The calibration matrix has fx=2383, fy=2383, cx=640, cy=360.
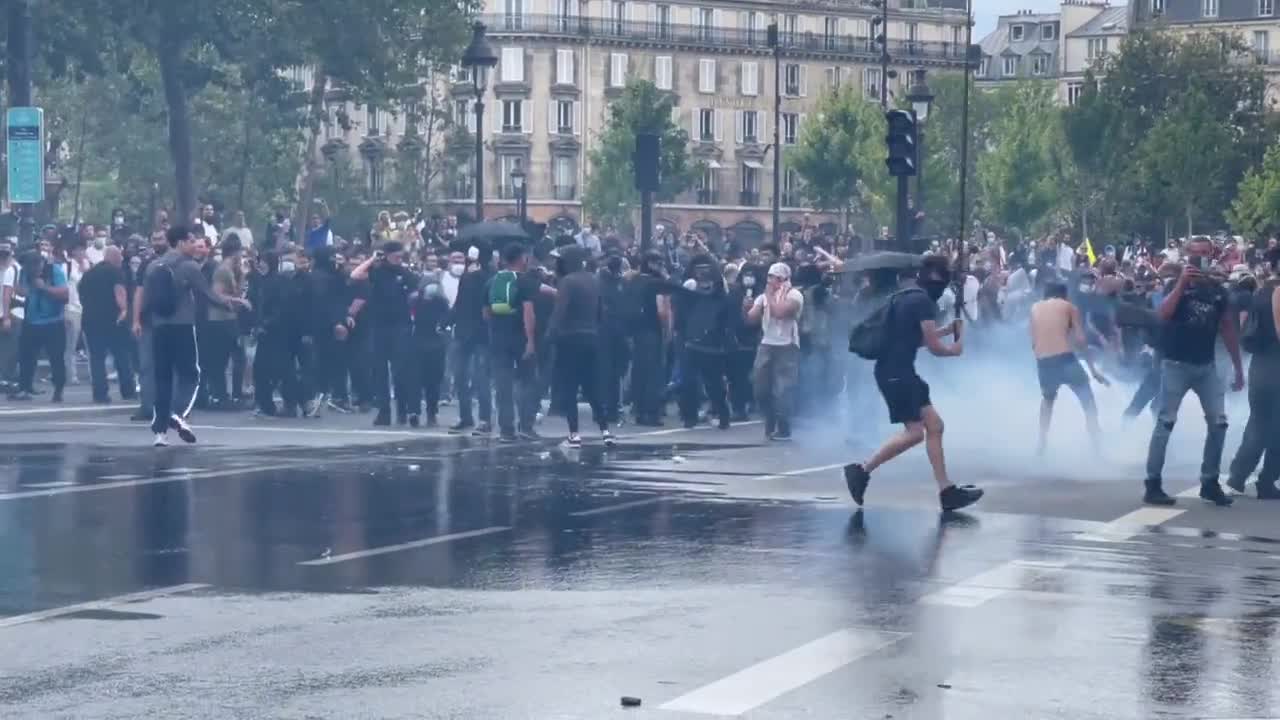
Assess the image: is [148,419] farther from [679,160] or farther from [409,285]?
[679,160]

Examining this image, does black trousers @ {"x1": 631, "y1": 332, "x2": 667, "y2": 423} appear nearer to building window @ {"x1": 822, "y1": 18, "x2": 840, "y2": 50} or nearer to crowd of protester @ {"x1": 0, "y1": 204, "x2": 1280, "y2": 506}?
crowd of protester @ {"x1": 0, "y1": 204, "x2": 1280, "y2": 506}

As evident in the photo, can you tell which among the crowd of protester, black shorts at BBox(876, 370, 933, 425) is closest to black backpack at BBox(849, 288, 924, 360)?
black shorts at BBox(876, 370, 933, 425)

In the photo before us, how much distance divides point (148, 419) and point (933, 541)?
38.7ft

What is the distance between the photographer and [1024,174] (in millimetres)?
90875

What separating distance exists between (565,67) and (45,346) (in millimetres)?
82149

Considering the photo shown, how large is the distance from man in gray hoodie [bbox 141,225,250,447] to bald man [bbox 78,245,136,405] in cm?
557

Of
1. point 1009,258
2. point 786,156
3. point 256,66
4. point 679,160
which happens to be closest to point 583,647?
point 1009,258

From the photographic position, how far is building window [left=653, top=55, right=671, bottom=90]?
10988 cm

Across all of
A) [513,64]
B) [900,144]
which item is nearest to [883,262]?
[900,144]

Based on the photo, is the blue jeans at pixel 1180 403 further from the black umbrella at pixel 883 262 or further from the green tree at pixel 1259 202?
the green tree at pixel 1259 202

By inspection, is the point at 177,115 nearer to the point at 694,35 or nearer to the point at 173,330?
the point at 173,330

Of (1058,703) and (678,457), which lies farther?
(678,457)

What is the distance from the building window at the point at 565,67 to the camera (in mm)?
108062

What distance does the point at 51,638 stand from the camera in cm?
1014
